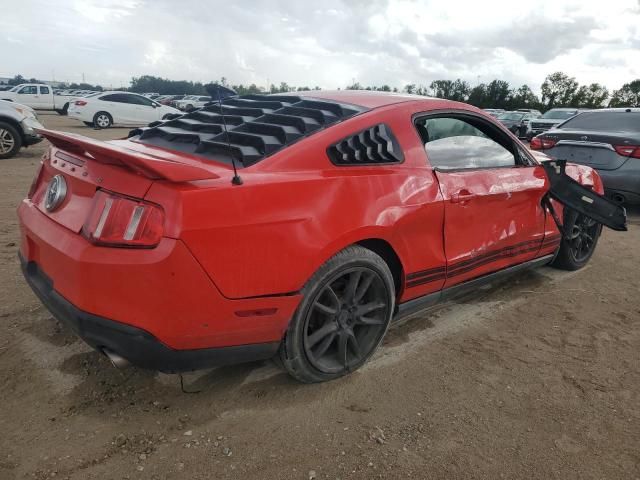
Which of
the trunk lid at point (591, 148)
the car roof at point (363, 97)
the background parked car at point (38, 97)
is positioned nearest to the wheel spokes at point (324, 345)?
the car roof at point (363, 97)

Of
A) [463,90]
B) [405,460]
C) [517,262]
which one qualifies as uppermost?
[463,90]

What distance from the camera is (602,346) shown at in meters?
3.13

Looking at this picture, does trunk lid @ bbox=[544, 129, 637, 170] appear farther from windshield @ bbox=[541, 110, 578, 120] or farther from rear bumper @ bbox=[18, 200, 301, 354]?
windshield @ bbox=[541, 110, 578, 120]

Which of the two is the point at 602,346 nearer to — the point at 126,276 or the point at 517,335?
the point at 517,335

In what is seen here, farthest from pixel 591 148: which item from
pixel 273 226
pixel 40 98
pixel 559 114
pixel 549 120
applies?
pixel 40 98

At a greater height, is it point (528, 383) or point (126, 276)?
point (126, 276)

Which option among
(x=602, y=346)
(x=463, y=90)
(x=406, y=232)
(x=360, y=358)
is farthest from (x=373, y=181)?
(x=463, y=90)

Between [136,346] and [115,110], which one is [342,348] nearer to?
[136,346]

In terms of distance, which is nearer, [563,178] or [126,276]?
[126,276]

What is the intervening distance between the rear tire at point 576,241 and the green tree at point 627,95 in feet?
167

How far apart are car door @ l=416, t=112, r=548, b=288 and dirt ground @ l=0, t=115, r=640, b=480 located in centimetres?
53

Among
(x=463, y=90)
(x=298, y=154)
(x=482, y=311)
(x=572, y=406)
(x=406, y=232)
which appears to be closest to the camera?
(x=298, y=154)

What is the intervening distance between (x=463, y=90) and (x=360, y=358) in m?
65.7

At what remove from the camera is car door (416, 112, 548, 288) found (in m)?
2.97
